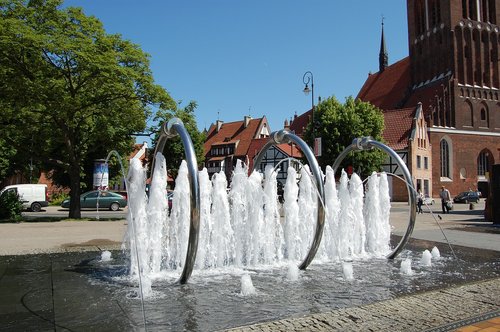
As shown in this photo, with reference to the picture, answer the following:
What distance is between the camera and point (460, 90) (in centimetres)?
5612

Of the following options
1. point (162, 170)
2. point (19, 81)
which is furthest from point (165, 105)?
point (162, 170)

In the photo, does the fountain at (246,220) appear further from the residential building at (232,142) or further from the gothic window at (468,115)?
the residential building at (232,142)

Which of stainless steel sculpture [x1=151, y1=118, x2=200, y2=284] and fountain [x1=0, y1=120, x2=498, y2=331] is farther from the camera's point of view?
stainless steel sculpture [x1=151, y1=118, x2=200, y2=284]

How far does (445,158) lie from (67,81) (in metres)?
49.2

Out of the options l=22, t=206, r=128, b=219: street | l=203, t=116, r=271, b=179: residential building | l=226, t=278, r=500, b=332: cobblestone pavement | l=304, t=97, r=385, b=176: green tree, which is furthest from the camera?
l=203, t=116, r=271, b=179: residential building

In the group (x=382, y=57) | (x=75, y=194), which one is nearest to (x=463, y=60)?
(x=382, y=57)

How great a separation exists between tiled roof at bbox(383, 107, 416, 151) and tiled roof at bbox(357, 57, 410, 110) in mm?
8831

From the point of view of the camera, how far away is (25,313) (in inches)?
191

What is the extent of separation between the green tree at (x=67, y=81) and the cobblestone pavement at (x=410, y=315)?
15709mm

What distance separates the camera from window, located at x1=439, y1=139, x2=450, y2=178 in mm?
55812

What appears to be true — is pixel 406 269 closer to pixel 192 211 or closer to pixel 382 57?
pixel 192 211

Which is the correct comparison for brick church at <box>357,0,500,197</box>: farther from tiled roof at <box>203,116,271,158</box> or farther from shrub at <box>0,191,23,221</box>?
shrub at <box>0,191,23,221</box>

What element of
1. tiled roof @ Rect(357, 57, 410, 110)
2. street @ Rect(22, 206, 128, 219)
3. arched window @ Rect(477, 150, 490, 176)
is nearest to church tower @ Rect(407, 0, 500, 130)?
arched window @ Rect(477, 150, 490, 176)

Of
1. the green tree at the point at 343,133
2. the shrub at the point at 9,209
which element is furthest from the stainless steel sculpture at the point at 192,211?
the green tree at the point at 343,133
